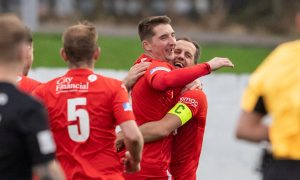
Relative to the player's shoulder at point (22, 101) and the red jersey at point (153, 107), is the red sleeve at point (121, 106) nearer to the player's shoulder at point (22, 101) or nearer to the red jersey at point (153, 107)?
the red jersey at point (153, 107)

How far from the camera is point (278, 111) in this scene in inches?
236

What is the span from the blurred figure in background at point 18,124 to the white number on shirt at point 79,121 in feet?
4.17

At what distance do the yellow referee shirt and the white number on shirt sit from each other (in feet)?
4.87

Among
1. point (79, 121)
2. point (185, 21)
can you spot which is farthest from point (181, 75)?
point (185, 21)

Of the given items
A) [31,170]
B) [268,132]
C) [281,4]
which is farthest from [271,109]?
[281,4]

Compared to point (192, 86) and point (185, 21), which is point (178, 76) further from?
point (185, 21)

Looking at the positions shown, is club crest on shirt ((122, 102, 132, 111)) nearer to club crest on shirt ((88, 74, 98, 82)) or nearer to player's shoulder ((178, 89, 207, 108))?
club crest on shirt ((88, 74, 98, 82))

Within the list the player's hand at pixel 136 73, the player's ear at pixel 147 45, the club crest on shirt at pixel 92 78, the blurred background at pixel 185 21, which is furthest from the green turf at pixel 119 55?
the club crest on shirt at pixel 92 78

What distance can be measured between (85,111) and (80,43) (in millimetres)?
442

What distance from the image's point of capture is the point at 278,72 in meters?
6.01

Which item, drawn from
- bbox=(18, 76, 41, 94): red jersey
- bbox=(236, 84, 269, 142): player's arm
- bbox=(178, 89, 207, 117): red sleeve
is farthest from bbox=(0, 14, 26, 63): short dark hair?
bbox=(178, 89, 207, 117): red sleeve

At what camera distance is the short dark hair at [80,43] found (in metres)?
7.11

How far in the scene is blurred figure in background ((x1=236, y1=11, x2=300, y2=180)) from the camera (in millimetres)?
5980

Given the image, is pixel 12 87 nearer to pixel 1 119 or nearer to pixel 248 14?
pixel 1 119
